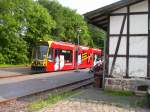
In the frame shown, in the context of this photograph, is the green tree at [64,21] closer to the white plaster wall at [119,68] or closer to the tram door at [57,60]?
the tram door at [57,60]

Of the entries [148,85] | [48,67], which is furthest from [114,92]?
[48,67]

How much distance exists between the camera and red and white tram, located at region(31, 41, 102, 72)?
35.3 meters

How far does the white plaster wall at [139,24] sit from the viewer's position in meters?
18.0

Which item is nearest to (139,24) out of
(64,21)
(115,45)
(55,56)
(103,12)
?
(115,45)

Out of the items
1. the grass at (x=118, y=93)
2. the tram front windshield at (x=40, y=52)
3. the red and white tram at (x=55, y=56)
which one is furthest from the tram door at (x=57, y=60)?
the grass at (x=118, y=93)

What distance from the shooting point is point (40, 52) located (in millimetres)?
35469

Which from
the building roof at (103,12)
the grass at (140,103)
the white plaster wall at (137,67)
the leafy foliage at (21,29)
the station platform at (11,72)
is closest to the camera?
the grass at (140,103)

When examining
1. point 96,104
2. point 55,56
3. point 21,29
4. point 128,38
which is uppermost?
point 21,29

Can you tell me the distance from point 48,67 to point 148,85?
765 inches

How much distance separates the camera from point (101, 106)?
1379 centimetres

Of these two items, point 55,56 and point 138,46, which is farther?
point 55,56

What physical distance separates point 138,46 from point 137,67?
96cm

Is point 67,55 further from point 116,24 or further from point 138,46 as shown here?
point 138,46

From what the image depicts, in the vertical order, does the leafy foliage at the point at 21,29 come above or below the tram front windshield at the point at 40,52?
above
